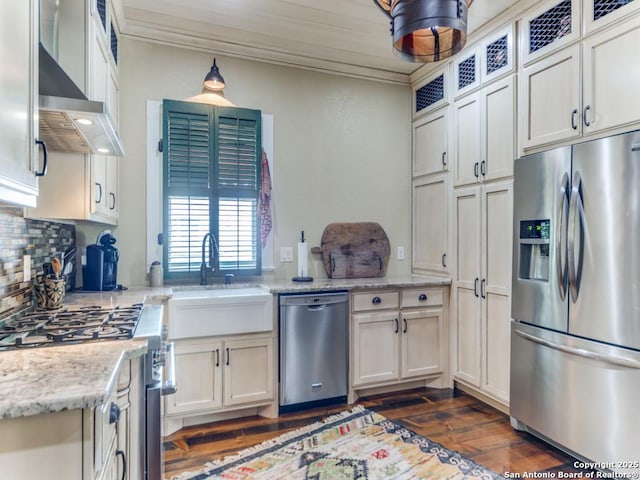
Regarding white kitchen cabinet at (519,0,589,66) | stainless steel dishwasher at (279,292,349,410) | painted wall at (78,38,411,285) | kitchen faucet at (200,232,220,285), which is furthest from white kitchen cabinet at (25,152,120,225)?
white kitchen cabinet at (519,0,589,66)

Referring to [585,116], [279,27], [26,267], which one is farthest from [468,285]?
[26,267]

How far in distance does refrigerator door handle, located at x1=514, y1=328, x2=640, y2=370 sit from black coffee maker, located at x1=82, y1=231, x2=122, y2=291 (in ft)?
8.95

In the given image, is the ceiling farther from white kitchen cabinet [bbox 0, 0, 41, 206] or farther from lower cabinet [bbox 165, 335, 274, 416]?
lower cabinet [bbox 165, 335, 274, 416]

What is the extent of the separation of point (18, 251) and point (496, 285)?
287 centimetres

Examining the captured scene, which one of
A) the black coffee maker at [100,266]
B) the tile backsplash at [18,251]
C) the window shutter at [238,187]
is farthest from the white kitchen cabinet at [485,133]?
the tile backsplash at [18,251]

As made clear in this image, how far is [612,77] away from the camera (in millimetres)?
2080

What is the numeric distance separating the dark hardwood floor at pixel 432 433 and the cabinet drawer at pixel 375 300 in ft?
2.44

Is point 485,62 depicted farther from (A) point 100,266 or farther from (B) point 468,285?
(A) point 100,266

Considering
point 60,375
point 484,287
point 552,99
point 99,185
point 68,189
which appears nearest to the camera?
point 60,375

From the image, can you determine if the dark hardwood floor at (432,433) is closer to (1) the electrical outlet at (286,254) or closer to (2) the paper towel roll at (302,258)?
(2) the paper towel roll at (302,258)

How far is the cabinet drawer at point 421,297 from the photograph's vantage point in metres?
3.23

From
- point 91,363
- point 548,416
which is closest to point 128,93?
point 91,363

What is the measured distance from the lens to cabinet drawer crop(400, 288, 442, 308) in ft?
10.6

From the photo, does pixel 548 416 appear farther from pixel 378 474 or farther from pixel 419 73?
pixel 419 73
